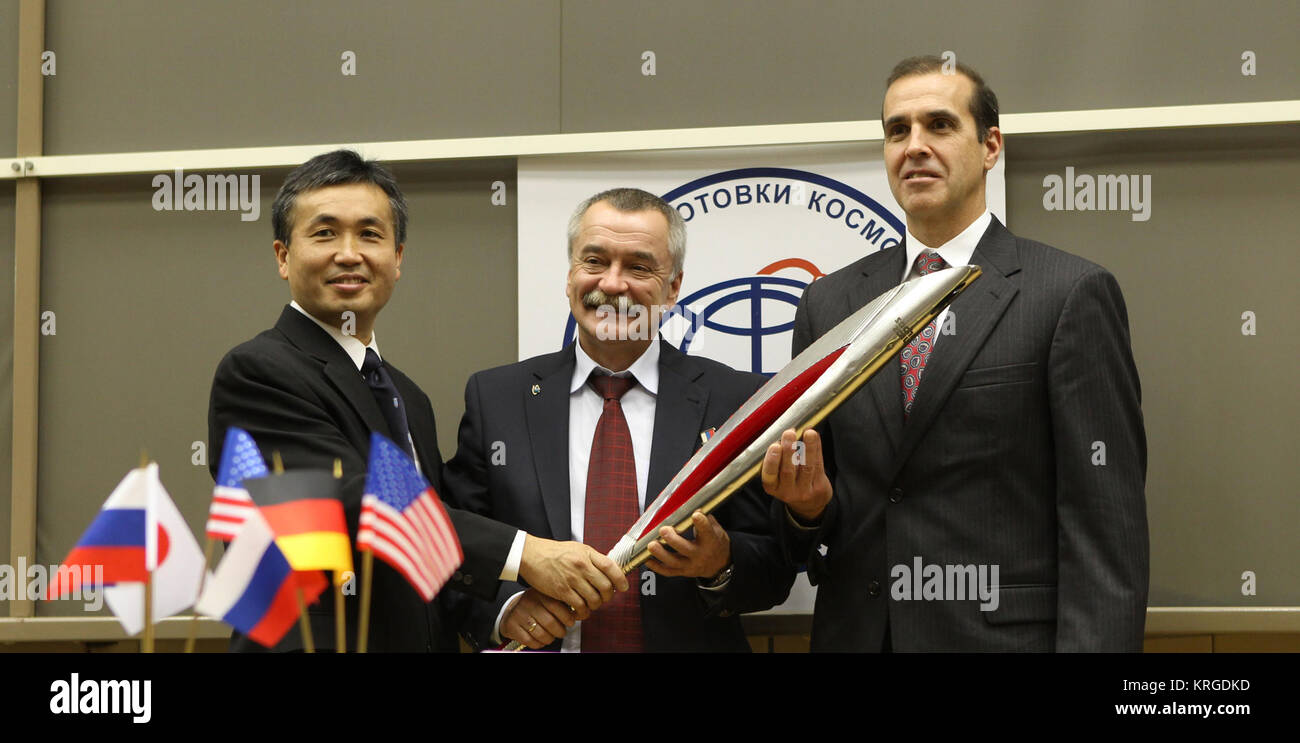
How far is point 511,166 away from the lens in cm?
362

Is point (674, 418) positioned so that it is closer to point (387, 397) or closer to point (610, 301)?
point (610, 301)

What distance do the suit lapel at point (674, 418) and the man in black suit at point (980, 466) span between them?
0.30 m

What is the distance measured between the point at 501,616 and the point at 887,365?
1069mm

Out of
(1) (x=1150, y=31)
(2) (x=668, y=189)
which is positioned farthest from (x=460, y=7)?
(1) (x=1150, y=31)

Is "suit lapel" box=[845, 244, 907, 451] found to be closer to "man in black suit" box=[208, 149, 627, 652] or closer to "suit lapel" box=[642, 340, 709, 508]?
"suit lapel" box=[642, 340, 709, 508]

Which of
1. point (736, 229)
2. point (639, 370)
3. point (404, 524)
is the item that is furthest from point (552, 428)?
point (404, 524)

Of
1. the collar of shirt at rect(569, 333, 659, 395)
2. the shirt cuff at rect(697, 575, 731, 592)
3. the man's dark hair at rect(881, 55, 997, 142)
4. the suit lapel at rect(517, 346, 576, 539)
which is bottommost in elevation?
the shirt cuff at rect(697, 575, 731, 592)

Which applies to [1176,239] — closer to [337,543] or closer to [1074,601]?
[1074,601]

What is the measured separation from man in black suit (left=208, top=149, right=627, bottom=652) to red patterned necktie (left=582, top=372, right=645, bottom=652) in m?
0.28

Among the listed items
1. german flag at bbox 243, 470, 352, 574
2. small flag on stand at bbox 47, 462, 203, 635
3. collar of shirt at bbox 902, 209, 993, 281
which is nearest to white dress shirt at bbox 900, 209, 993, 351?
collar of shirt at bbox 902, 209, 993, 281

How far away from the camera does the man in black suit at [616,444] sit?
2.72 meters

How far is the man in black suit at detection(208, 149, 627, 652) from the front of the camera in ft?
7.57

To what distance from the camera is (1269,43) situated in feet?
10.9
